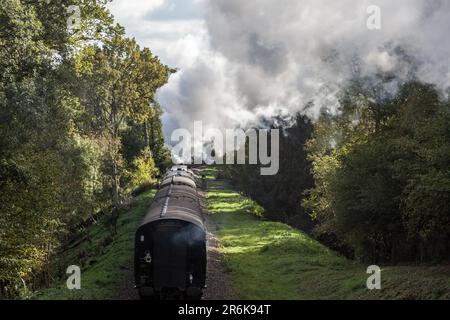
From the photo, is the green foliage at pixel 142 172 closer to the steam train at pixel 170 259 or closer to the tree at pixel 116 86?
the tree at pixel 116 86

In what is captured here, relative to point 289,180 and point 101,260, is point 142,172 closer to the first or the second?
point 289,180

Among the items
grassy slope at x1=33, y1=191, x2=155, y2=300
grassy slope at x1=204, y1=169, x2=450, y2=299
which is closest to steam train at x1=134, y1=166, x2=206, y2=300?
grassy slope at x1=33, y1=191, x2=155, y2=300

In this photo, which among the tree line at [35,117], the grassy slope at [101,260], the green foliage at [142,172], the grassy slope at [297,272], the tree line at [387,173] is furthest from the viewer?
the green foliage at [142,172]

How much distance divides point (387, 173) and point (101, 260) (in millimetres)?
15198

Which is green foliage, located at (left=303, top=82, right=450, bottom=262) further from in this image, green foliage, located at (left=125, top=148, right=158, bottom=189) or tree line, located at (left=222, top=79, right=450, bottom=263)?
green foliage, located at (left=125, top=148, right=158, bottom=189)

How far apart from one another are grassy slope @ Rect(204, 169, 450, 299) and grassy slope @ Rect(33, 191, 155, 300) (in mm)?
5132

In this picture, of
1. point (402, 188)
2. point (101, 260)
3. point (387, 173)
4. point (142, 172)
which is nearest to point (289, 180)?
point (142, 172)

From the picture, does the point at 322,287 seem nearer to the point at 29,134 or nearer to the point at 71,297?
the point at 71,297

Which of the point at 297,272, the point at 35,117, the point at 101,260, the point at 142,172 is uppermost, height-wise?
the point at 142,172

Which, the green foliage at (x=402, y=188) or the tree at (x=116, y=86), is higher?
the tree at (x=116, y=86)

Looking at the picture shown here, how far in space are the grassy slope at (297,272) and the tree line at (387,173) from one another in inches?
80.1

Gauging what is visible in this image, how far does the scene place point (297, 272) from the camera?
82.4 feet

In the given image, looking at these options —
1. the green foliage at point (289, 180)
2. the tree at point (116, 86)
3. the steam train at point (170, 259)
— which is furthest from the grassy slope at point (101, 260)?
the green foliage at point (289, 180)

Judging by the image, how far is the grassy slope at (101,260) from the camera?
65.4 feet
